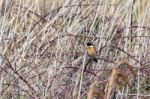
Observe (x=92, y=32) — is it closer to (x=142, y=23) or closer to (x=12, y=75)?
(x=142, y=23)

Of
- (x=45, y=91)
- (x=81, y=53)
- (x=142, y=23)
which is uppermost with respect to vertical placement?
(x=142, y=23)

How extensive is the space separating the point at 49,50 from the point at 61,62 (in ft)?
0.50

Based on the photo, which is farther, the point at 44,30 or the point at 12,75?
the point at 44,30

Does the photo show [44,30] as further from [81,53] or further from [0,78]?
[0,78]

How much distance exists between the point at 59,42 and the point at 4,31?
303mm

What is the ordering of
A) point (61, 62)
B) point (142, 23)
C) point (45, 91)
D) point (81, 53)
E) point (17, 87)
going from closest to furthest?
point (45, 91)
point (17, 87)
point (61, 62)
point (81, 53)
point (142, 23)

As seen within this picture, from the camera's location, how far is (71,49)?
2256 millimetres

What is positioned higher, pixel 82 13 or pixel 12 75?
pixel 82 13

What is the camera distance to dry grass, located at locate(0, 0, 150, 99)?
1.86m

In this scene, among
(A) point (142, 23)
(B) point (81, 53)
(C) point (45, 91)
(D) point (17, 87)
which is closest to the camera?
(C) point (45, 91)

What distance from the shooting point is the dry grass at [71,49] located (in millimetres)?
1859

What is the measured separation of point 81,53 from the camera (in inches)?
87.7

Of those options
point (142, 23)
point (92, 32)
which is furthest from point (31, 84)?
point (142, 23)

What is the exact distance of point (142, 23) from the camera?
2402 mm
